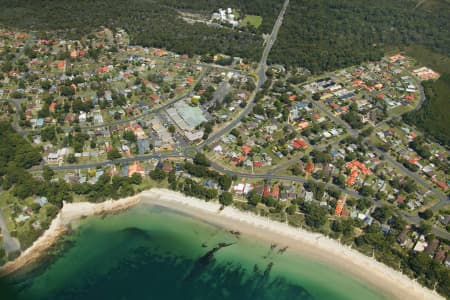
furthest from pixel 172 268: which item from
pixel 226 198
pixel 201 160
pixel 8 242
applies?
pixel 8 242

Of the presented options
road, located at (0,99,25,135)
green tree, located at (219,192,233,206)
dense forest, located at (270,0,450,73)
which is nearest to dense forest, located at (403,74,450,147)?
dense forest, located at (270,0,450,73)

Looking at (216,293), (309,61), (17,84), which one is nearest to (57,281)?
(216,293)

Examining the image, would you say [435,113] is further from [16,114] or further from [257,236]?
[16,114]

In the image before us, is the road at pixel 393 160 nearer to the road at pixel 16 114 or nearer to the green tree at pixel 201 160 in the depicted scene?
the green tree at pixel 201 160

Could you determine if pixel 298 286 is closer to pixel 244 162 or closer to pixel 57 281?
pixel 244 162

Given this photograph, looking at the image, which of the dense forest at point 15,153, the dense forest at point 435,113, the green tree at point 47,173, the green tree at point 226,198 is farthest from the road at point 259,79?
the dense forest at point 435,113
